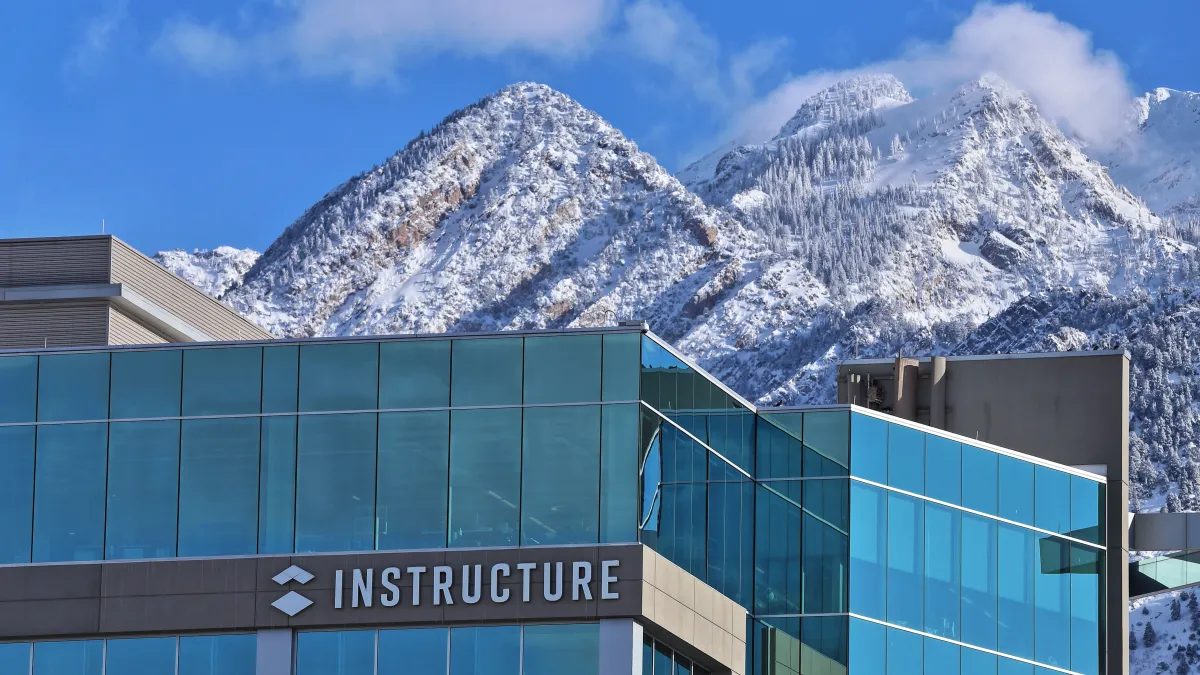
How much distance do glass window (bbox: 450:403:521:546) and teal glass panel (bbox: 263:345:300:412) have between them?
3431mm

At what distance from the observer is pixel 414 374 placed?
142 ft

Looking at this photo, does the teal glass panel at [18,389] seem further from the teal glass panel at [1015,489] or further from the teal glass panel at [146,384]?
the teal glass panel at [1015,489]

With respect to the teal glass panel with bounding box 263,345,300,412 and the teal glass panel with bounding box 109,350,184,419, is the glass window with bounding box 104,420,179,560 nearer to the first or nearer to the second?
the teal glass panel with bounding box 109,350,184,419

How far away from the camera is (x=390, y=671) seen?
41844 millimetres

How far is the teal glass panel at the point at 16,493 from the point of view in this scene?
43.6 m

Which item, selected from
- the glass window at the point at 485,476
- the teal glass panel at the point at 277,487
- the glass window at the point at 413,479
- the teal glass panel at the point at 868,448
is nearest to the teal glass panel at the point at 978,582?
the teal glass panel at the point at 868,448

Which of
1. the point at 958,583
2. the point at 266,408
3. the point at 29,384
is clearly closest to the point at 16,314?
the point at 29,384

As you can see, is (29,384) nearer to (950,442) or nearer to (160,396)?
(160,396)

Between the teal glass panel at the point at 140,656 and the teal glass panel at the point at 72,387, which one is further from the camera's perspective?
the teal glass panel at the point at 72,387

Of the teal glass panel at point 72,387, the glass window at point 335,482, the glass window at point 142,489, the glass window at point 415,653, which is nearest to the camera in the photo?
the glass window at point 415,653

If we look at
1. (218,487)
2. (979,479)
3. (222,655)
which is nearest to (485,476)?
(218,487)

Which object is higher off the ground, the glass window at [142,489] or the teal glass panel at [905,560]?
the glass window at [142,489]

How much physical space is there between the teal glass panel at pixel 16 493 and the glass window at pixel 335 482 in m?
5.75

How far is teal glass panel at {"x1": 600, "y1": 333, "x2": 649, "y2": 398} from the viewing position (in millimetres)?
42406
